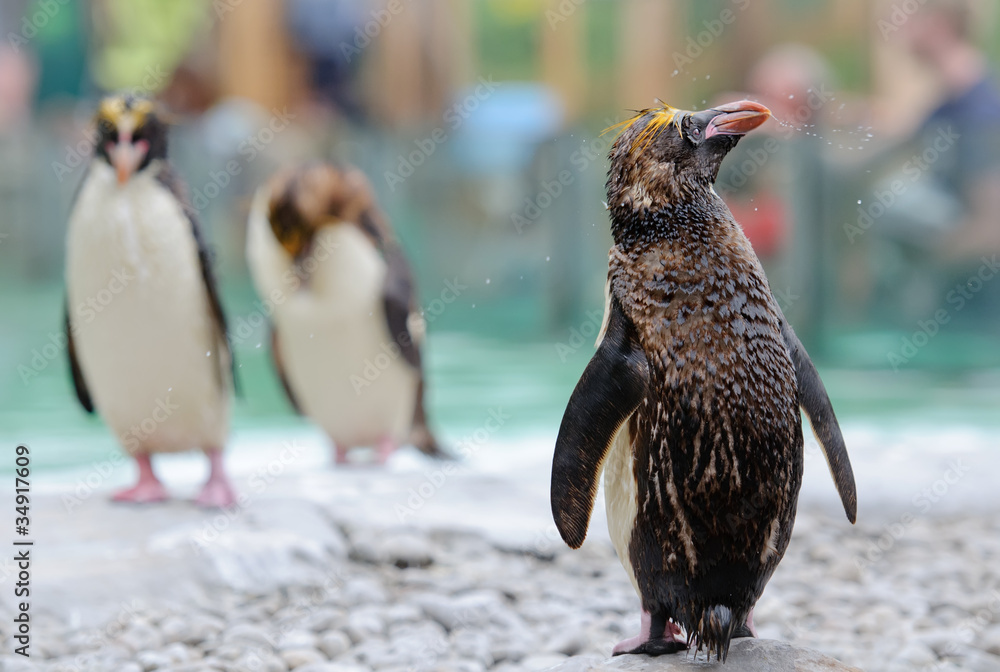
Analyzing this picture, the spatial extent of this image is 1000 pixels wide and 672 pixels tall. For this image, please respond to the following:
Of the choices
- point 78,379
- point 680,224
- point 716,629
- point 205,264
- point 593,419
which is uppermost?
point 680,224

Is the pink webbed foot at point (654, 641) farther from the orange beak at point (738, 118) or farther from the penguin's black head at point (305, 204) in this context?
the penguin's black head at point (305, 204)

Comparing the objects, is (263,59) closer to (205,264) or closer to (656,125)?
(205,264)

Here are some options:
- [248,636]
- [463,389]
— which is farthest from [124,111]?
[463,389]

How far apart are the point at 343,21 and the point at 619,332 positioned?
613 centimetres

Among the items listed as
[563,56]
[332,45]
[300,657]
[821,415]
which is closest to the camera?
[821,415]

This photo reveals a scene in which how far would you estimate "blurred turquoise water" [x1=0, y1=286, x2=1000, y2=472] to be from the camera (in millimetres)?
4137

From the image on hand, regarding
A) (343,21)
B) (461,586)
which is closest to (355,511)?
(461,586)

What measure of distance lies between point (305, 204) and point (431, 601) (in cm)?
141

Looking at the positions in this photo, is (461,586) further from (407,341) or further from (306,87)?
(306,87)

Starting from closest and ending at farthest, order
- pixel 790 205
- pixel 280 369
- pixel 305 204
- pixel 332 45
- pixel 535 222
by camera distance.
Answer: pixel 305 204 → pixel 280 369 → pixel 790 205 → pixel 535 222 → pixel 332 45

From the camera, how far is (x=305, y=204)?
3.01 m

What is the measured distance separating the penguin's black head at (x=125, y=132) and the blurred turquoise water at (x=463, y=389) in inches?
55.1

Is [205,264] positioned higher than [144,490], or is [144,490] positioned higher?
[205,264]

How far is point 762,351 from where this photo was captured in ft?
4.25
